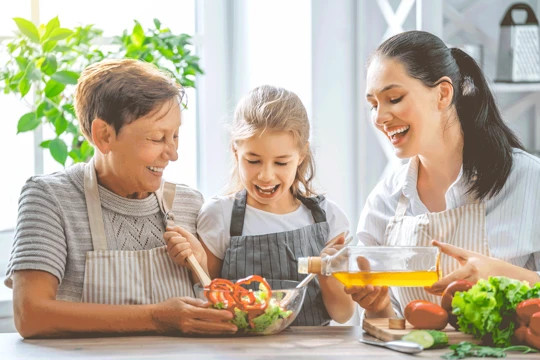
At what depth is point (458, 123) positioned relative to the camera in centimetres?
244

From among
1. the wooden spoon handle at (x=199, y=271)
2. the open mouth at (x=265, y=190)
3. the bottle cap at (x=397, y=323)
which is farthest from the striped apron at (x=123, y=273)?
the bottle cap at (x=397, y=323)

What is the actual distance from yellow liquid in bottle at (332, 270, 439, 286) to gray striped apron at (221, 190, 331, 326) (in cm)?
31

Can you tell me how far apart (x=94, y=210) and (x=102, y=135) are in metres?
0.20

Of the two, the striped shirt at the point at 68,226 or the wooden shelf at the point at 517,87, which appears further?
the wooden shelf at the point at 517,87

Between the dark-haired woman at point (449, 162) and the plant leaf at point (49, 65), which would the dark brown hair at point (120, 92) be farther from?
the plant leaf at point (49, 65)

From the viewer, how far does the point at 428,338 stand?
1.81 meters

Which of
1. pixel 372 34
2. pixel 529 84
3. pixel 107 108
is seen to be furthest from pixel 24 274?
pixel 529 84

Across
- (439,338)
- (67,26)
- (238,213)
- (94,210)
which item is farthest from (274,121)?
(67,26)

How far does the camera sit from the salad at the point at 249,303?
1.90m

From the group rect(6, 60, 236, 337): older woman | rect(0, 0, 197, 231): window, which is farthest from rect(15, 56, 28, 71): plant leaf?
rect(6, 60, 236, 337): older woman

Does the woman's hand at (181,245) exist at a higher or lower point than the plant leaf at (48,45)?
lower

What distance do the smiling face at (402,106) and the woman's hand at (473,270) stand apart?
0.40m

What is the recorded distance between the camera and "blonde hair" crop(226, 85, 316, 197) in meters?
2.29

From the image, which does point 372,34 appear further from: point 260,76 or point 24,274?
point 24,274
